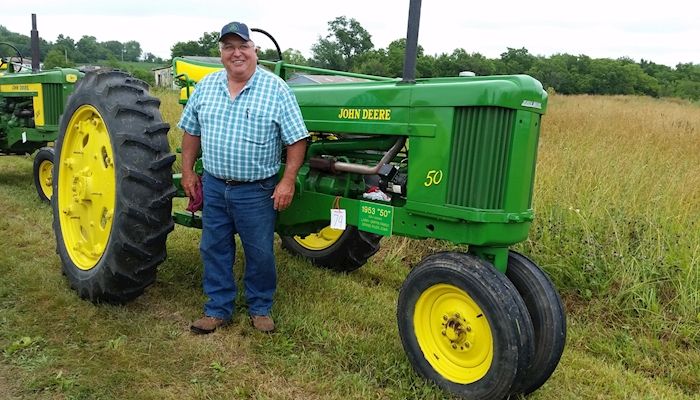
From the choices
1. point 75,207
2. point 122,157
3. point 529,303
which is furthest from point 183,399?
point 75,207

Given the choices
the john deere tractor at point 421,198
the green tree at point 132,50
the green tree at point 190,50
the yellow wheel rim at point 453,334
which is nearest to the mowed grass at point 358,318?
the yellow wheel rim at point 453,334

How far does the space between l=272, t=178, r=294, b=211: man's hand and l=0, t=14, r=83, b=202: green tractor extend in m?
4.38

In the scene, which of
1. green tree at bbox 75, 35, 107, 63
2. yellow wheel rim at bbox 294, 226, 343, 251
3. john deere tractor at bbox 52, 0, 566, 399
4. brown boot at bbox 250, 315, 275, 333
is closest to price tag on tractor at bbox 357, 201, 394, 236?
john deere tractor at bbox 52, 0, 566, 399

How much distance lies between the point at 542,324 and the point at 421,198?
0.79 meters

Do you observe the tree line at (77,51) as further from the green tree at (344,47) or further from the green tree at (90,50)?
the green tree at (344,47)

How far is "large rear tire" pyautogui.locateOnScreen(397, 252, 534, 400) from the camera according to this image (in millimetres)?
2482

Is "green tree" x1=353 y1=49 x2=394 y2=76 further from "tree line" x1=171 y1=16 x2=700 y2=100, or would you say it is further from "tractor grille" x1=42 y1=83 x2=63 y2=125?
"tractor grille" x1=42 y1=83 x2=63 y2=125

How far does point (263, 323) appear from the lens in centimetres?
344

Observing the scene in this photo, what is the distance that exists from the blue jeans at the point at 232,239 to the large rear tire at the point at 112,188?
0.28 meters

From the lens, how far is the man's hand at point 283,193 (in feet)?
Answer: 10.5

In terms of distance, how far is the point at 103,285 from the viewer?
3.51 metres

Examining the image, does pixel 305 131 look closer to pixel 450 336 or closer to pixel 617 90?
pixel 450 336

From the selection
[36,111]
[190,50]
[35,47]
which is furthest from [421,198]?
[190,50]

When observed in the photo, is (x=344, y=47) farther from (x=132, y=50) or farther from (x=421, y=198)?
(x=132, y=50)
